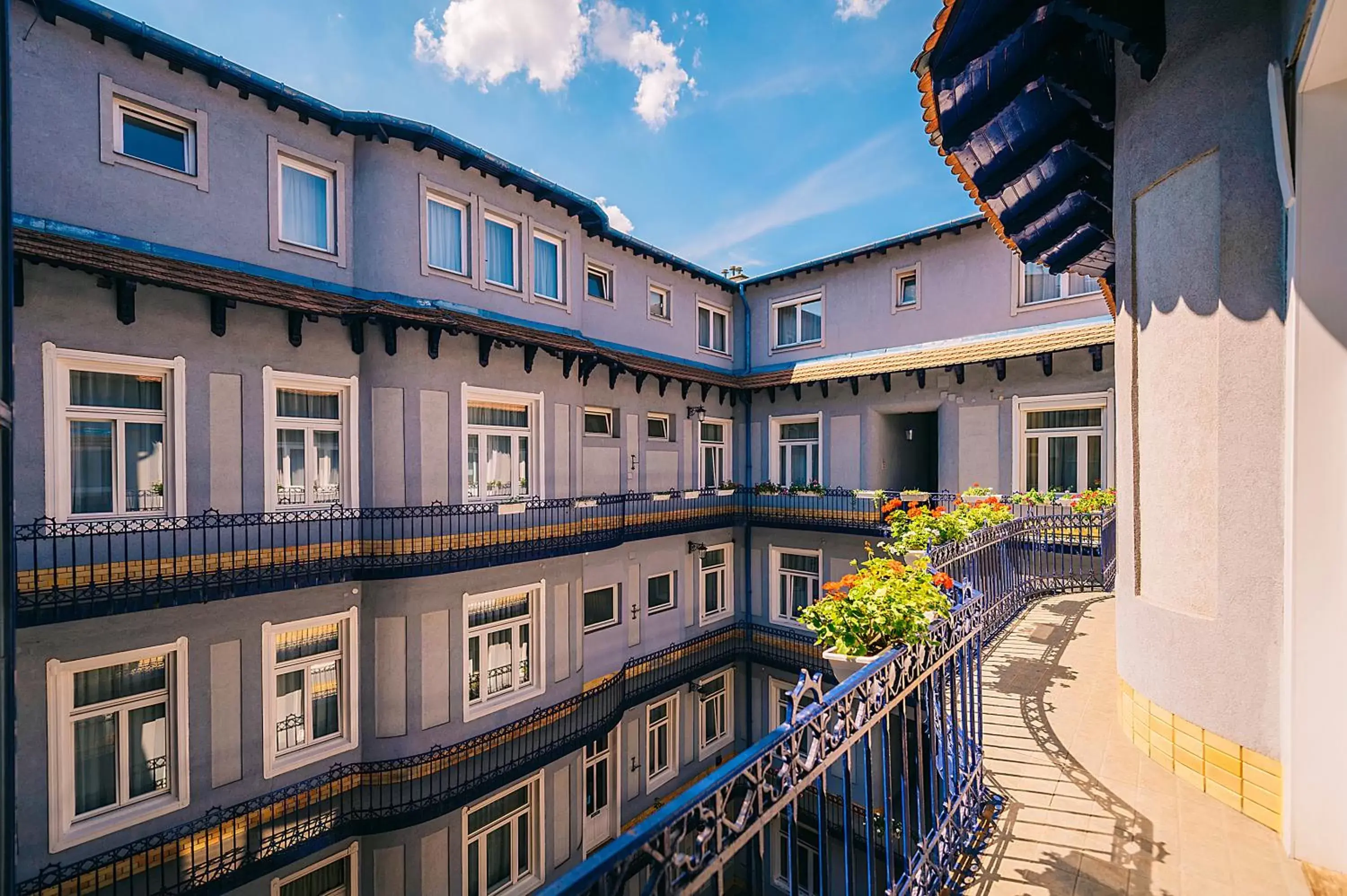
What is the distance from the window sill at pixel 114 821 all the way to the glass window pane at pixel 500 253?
33.7 feet

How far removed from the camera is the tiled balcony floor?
11.5 feet

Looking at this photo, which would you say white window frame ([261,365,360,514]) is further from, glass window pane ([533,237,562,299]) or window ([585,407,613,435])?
window ([585,407,613,435])

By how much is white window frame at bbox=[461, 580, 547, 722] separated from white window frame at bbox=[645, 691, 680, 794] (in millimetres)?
5259

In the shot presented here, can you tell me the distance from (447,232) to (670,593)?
11.8 meters

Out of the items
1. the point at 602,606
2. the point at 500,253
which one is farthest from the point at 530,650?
the point at 500,253

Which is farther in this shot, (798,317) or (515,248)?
(798,317)

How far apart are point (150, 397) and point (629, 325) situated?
37.3 ft

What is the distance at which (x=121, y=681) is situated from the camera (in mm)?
7824

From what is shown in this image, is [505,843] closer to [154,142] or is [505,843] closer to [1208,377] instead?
[1208,377]

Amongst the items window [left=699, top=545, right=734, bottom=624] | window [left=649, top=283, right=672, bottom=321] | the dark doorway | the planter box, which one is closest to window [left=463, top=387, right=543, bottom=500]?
window [left=649, top=283, right=672, bottom=321]

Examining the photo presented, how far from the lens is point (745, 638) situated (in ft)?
62.9

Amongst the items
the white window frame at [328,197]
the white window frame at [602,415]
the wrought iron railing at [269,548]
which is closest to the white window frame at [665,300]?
the white window frame at [602,415]

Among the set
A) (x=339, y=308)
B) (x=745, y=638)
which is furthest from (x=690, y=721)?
(x=339, y=308)

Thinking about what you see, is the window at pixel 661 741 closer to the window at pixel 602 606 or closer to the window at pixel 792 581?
the window at pixel 602 606
